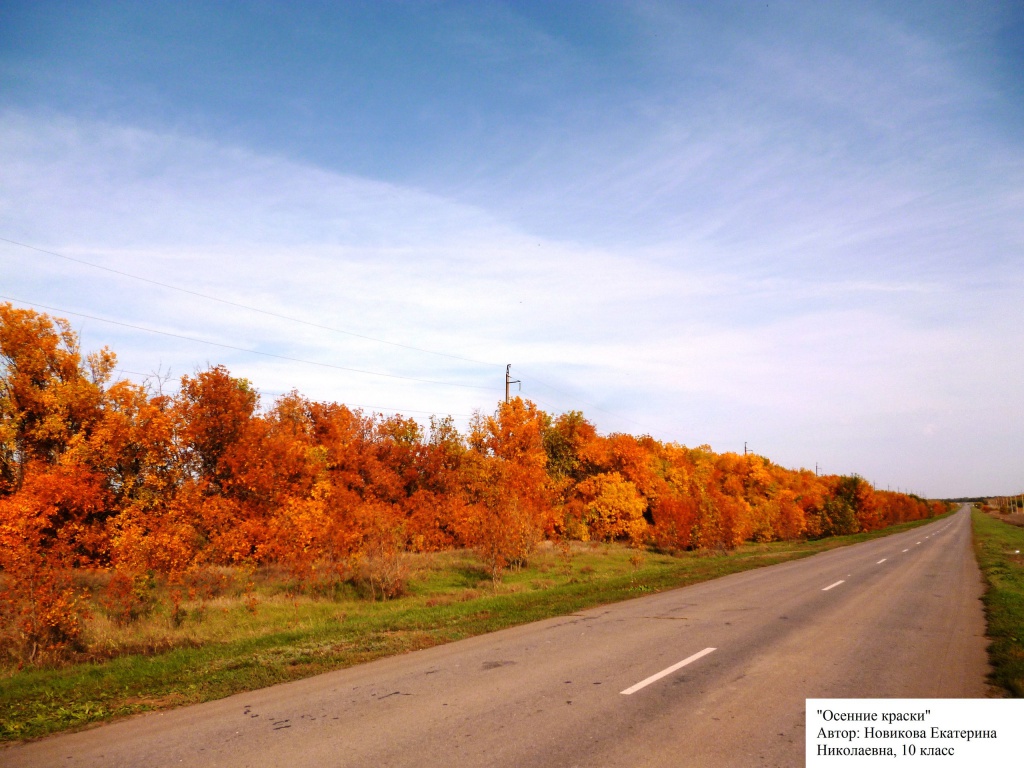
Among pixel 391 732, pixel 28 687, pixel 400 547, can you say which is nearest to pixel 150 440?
pixel 400 547

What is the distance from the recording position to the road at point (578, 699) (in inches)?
233

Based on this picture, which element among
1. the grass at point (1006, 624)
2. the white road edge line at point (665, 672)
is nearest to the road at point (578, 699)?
the white road edge line at point (665, 672)

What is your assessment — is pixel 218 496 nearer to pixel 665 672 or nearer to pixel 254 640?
pixel 254 640

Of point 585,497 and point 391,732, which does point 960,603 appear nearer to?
point 391,732

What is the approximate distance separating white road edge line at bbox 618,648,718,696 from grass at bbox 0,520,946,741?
183 inches

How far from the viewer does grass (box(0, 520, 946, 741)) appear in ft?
27.1

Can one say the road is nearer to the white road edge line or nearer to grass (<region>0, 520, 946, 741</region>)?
the white road edge line

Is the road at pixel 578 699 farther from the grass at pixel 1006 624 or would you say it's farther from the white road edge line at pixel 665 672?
the grass at pixel 1006 624

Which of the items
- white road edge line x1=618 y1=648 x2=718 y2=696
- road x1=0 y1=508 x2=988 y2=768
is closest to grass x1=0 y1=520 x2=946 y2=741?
road x1=0 y1=508 x2=988 y2=768

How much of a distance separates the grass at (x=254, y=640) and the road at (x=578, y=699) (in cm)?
69

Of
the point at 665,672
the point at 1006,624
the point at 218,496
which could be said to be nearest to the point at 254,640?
the point at 665,672

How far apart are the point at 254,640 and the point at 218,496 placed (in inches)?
458

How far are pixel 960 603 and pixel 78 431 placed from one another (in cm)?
3313

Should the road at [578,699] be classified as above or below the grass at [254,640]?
above
